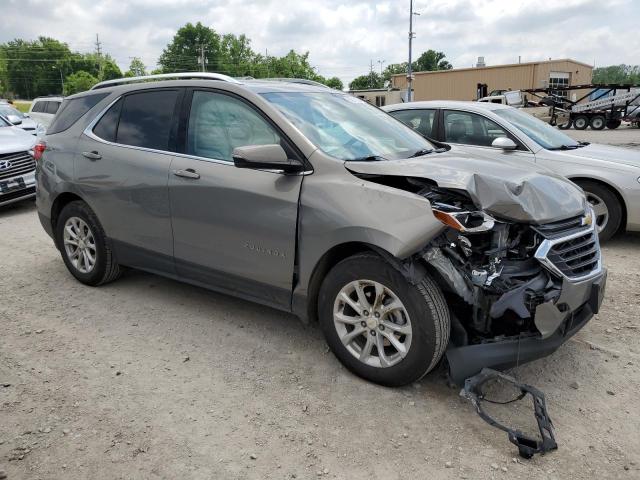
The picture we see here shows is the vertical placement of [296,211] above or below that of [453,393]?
above

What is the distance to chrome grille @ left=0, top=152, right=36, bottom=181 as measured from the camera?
324 inches

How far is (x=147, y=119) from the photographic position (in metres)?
4.28

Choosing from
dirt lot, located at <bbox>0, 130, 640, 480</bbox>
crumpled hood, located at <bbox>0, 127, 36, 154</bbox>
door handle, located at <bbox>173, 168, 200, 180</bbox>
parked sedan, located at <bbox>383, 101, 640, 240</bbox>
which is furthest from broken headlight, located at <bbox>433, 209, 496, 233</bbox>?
crumpled hood, located at <bbox>0, 127, 36, 154</bbox>

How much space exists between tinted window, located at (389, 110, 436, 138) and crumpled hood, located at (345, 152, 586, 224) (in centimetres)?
331

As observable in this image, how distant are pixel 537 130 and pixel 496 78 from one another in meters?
50.0

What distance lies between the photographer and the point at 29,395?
318cm

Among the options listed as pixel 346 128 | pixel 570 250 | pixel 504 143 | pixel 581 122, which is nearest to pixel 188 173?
pixel 346 128

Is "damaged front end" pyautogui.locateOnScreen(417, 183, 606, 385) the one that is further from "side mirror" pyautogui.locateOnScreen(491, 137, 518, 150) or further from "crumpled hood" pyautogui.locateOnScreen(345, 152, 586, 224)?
"side mirror" pyautogui.locateOnScreen(491, 137, 518, 150)

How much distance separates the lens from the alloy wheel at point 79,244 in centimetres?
474

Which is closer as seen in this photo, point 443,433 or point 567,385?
point 443,433

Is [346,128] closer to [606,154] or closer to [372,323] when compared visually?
[372,323]

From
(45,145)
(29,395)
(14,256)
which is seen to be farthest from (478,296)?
(14,256)

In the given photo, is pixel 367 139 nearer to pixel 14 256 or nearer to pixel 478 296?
pixel 478 296

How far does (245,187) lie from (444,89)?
2161 inches
